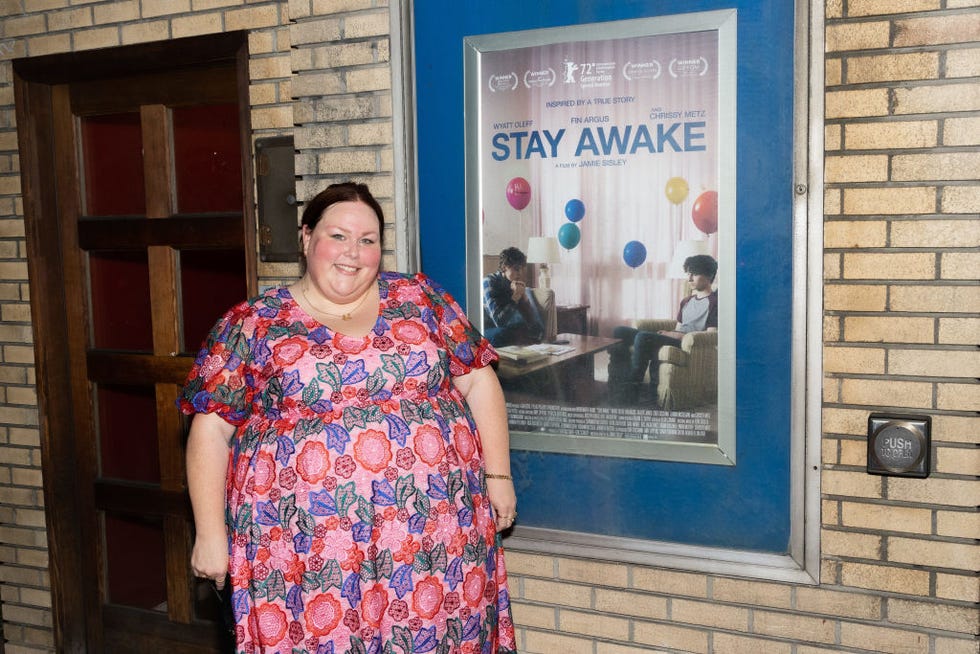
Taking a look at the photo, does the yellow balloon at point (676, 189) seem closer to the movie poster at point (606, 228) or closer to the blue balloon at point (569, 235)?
the movie poster at point (606, 228)

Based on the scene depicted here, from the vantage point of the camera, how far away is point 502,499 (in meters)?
2.94

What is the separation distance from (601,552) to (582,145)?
4.31 feet

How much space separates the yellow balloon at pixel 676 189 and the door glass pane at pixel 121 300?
7.48 feet

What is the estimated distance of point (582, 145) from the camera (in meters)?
2.96

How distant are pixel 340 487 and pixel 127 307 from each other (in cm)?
192

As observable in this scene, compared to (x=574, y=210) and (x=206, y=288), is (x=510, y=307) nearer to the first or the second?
(x=574, y=210)

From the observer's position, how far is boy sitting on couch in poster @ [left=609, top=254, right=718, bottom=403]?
2840mm

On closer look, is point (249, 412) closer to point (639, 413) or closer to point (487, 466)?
point (487, 466)

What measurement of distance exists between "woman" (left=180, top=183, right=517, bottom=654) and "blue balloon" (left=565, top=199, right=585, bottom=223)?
1.93 feet

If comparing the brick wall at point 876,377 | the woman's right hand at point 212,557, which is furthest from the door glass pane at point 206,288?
the woman's right hand at point 212,557

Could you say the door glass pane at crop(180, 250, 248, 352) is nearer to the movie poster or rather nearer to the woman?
the woman

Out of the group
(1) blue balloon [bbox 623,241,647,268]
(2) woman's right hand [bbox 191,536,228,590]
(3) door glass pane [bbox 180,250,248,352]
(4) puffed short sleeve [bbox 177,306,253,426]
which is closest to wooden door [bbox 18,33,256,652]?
(3) door glass pane [bbox 180,250,248,352]

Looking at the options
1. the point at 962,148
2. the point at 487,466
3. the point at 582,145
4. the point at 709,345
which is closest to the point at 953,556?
the point at 709,345

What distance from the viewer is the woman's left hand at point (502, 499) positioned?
293 cm
